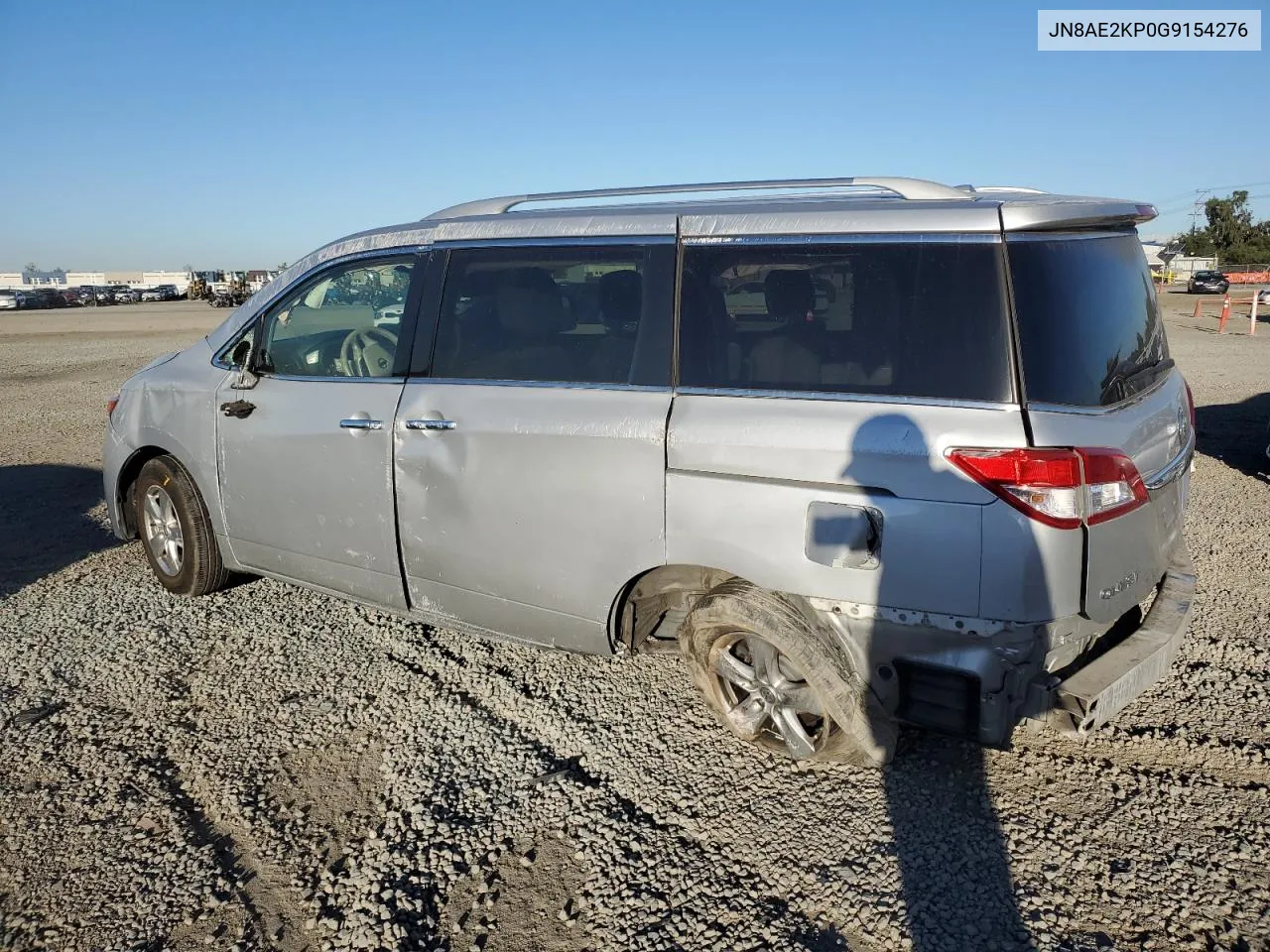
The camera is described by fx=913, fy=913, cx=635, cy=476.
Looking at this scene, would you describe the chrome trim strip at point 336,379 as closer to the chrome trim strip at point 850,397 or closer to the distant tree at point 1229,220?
the chrome trim strip at point 850,397

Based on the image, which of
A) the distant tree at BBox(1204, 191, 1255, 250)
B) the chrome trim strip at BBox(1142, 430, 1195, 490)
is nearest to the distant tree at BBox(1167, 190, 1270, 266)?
the distant tree at BBox(1204, 191, 1255, 250)

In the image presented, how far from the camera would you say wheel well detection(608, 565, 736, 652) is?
3.37 metres

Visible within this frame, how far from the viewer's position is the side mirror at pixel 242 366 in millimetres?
4457

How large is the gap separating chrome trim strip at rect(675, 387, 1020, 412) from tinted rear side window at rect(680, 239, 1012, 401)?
0.02 m

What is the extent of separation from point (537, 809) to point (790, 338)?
1836 mm

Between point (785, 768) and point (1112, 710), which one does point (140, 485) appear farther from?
point (1112, 710)

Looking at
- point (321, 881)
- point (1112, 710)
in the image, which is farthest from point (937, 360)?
point (321, 881)

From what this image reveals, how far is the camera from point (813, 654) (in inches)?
119

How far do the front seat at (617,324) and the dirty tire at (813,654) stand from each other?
2.96ft

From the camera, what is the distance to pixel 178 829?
121 inches

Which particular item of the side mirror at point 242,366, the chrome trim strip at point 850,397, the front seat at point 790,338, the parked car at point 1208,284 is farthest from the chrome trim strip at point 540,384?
the parked car at point 1208,284

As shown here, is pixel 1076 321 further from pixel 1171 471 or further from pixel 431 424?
pixel 431 424

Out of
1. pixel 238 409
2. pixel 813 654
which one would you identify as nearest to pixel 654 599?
pixel 813 654

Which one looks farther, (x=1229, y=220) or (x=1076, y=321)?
(x=1229, y=220)
